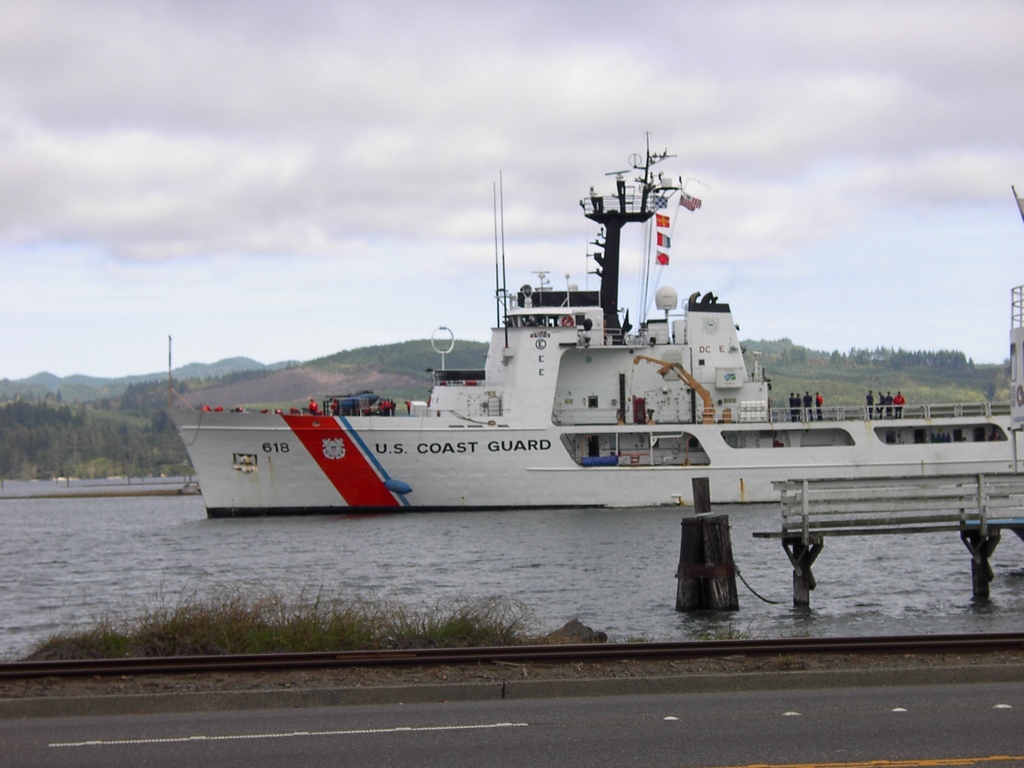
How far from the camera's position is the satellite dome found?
3944cm

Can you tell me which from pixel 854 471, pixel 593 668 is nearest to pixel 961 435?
pixel 854 471

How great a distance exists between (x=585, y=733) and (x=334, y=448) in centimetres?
2756

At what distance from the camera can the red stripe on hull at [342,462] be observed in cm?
3512

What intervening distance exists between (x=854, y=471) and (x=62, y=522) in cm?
3253

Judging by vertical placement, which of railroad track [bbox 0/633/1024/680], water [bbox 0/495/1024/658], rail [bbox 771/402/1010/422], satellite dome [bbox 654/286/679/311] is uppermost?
satellite dome [bbox 654/286/679/311]

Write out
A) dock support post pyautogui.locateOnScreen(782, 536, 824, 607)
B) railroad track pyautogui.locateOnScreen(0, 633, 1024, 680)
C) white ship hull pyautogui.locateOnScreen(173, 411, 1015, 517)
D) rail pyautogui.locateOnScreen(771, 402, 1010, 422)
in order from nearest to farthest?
railroad track pyautogui.locateOnScreen(0, 633, 1024, 680) → dock support post pyautogui.locateOnScreen(782, 536, 824, 607) → white ship hull pyautogui.locateOnScreen(173, 411, 1015, 517) → rail pyautogui.locateOnScreen(771, 402, 1010, 422)

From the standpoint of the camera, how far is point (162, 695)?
937cm

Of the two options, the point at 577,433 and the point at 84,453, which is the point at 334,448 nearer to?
the point at 577,433

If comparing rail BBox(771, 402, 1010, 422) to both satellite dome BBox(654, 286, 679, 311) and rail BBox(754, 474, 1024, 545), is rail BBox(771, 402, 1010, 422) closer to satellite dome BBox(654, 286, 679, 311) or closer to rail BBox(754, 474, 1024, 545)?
satellite dome BBox(654, 286, 679, 311)

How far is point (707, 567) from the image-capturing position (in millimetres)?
17094

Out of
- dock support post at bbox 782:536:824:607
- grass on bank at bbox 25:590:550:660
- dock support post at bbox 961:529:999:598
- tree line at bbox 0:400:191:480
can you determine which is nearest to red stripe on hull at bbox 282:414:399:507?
dock support post at bbox 782:536:824:607

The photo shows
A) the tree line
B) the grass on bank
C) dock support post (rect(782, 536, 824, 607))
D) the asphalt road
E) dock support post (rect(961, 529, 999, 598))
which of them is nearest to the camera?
the asphalt road

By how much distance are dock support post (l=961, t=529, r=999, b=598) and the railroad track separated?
7.40m

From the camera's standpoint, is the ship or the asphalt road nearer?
the asphalt road
